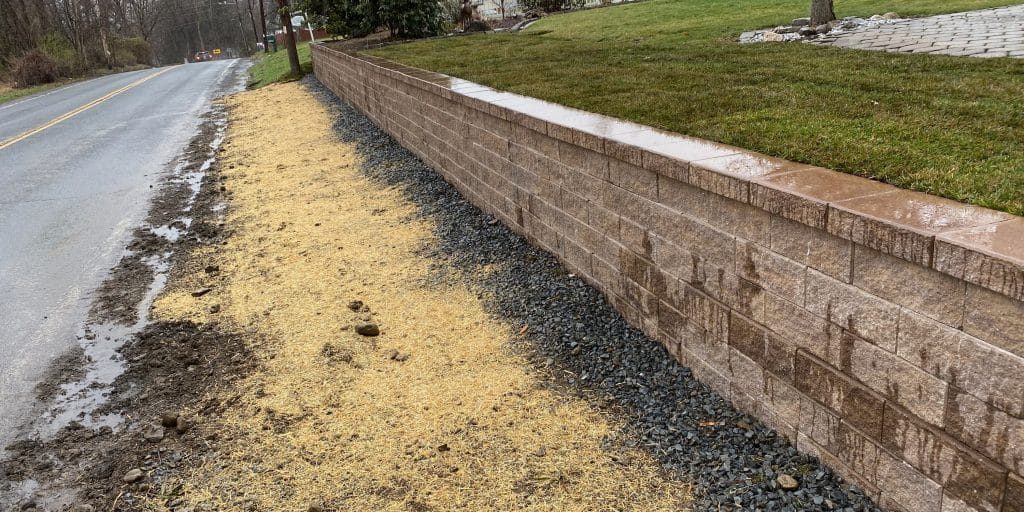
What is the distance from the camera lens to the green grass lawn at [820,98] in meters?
3.75

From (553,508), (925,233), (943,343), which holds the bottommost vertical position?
(553,508)

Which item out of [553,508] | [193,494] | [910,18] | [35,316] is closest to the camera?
[553,508]

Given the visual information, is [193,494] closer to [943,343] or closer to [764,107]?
[943,343]

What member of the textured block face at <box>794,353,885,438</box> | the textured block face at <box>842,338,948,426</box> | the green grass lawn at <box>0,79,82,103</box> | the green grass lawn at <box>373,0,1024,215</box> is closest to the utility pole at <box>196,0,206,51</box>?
the green grass lawn at <box>0,79,82,103</box>

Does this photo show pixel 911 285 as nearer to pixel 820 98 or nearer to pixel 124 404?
pixel 820 98

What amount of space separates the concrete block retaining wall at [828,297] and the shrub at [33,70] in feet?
134

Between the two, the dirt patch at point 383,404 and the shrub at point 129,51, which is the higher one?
the shrub at point 129,51

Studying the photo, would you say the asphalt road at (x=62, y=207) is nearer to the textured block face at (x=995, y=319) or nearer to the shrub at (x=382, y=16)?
the shrub at (x=382, y=16)

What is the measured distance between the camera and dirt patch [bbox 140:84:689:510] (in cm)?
364

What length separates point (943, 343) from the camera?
2604 mm

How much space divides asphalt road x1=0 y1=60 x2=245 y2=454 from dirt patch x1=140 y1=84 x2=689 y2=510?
3.34 feet

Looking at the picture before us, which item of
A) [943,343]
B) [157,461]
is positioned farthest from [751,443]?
[157,461]

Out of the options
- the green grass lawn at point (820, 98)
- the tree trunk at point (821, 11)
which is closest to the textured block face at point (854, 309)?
the green grass lawn at point (820, 98)

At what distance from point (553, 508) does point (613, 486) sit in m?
0.32
